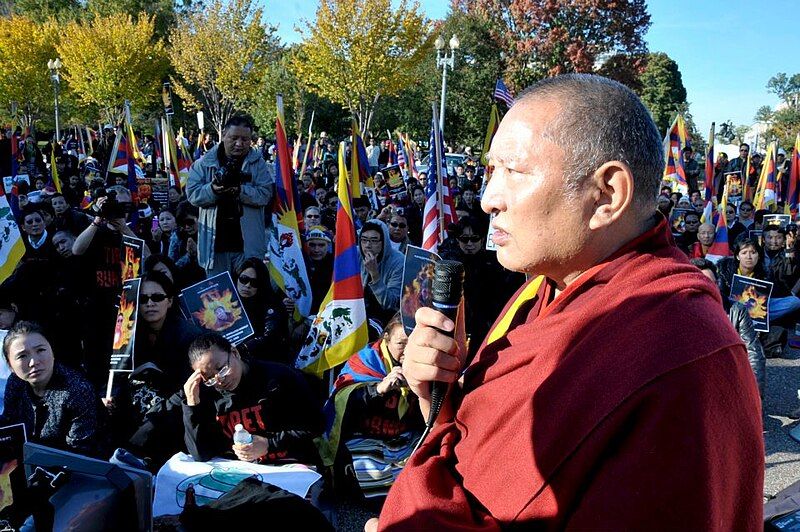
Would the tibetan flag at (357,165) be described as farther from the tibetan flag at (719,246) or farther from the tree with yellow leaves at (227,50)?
the tree with yellow leaves at (227,50)

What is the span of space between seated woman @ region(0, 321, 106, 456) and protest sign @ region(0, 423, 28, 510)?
0.82 metres

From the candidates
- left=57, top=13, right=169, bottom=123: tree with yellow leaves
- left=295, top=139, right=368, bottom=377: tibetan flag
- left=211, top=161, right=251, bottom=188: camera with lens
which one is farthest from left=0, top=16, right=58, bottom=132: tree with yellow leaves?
left=295, top=139, right=368, bottom=377: tibetan flag

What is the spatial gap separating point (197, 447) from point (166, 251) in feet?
14.0

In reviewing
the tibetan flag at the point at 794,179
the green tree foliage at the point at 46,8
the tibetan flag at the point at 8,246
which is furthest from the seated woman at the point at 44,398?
the green tree foliage at the point at 46,8

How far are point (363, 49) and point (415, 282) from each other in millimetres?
26833

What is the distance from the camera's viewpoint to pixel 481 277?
6.36 m

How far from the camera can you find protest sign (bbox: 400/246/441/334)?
2.71 meters

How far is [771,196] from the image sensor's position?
11586 mm

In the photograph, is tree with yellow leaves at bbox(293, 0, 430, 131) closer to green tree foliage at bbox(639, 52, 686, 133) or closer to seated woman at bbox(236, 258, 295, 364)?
green tree foliage at bbox(639, 52, 686, 133)

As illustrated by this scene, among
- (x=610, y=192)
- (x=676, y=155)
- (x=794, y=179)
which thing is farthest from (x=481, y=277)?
(x=676, y=155)

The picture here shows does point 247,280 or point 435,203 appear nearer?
point 247,280

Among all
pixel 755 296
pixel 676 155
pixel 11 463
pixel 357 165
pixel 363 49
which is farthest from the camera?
pixel 363 49

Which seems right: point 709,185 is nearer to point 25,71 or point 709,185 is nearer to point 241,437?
point 241,437

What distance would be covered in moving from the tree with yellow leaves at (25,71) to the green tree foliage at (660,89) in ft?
116
